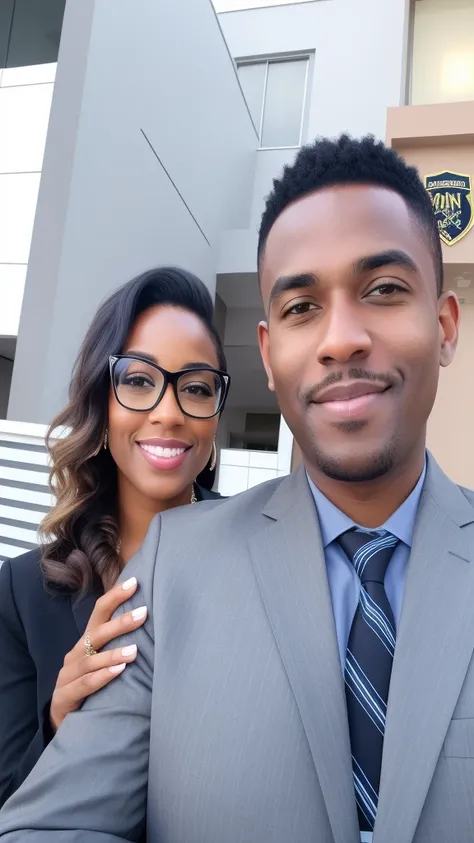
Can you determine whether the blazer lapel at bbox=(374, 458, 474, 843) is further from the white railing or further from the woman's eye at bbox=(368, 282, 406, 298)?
the white railing

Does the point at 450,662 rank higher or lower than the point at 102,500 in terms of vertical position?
lower

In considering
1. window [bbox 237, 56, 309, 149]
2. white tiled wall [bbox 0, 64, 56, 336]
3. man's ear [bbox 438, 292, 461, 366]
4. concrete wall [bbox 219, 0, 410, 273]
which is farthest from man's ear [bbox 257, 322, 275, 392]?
window [bbox 237, 56, 309, 149]

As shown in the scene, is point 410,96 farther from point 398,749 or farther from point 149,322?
point 398,749

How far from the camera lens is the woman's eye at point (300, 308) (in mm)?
1027

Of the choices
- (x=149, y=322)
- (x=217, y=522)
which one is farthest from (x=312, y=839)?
(x=149, y=322)

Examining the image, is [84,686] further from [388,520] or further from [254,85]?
[254,85]

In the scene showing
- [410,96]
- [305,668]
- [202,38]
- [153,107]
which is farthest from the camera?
[410,96]

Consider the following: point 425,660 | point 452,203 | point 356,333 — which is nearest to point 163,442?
point 356,333

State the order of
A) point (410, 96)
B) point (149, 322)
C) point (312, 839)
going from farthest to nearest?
point (410, 96)
point (149, 322)
point (312, 839)

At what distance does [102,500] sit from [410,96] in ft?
26.7

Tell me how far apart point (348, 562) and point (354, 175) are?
83 centimetres

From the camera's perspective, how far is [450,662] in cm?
85

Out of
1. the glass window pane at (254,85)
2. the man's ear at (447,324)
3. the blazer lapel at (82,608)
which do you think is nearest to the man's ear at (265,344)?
the man's ear at (447,324)

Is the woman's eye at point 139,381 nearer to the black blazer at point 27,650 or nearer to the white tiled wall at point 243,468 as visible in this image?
the black blazer at point 27,650
